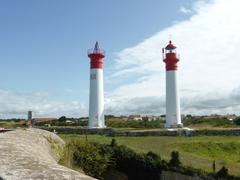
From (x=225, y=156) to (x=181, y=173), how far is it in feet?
29.5

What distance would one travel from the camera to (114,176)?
53.6 ft

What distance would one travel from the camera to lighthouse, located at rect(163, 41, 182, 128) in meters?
37.2

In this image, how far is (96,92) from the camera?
121 ft

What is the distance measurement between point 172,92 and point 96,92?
7378mm

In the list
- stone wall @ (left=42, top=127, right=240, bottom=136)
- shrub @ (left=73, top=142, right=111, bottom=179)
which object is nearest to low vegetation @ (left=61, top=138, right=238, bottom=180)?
shrub @ (left=73, top=142, right=111, bottom=179)

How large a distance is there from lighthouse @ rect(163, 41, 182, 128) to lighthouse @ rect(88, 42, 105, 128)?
20.9 ft

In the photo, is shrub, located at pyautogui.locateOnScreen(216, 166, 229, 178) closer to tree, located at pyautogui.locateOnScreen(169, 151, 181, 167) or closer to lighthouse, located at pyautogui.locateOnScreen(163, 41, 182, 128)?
tree, located at pyautogui.locateOnScreen(169, 151, 181, 167)

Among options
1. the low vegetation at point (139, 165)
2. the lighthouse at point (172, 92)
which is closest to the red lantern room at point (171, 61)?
the lighthouse at point (172, 92)

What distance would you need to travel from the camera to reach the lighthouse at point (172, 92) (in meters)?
37.2

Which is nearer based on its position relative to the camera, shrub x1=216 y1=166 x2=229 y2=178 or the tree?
shrub x1=216 y1=166 x2=229 y2=178

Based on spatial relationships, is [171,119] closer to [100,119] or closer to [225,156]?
[100,119]

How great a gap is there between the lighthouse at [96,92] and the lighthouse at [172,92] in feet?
20.9

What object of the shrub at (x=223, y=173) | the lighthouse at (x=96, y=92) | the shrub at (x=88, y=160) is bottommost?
the shrub at (x=223, y=173)

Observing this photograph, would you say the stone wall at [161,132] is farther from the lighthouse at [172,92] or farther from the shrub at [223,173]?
the shrub at [223,173]
